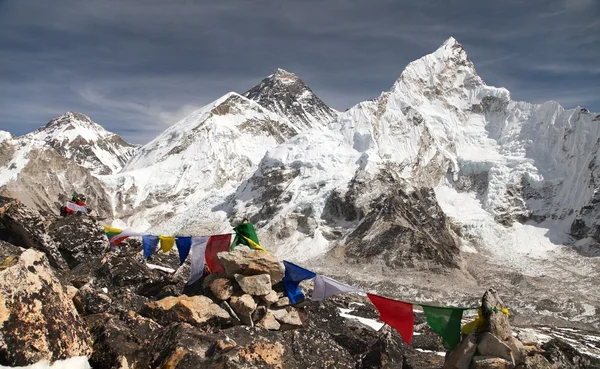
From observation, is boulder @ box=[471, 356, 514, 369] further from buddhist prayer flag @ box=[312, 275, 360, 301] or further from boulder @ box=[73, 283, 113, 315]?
boulder @ box=[73, 283, 113, 315]

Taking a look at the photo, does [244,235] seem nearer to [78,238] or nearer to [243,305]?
[243,305]

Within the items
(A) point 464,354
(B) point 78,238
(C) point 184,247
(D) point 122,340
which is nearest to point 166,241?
(C) point 184,247

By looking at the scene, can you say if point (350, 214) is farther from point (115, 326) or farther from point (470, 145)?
point (115, 326)

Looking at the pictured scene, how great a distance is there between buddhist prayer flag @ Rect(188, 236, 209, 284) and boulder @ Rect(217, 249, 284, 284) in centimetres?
158

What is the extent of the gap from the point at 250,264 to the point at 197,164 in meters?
96.3

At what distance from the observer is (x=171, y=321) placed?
956 cm

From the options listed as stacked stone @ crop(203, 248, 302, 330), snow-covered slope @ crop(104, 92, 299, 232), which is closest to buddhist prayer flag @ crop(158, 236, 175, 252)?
stacked stone @ crop(203, 248, 302, 330)

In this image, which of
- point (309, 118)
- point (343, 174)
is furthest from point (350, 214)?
point (309, 118)

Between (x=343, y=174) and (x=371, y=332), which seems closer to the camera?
(x=371, y=332)

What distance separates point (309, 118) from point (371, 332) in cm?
18298

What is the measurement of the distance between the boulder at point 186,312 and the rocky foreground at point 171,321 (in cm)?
2

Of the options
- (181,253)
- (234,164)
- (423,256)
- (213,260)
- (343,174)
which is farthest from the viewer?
(234,164)

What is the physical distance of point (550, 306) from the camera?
1836 inches

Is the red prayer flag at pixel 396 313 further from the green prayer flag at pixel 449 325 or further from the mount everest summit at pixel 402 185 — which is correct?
the mount everest summit at pixel 402 185
